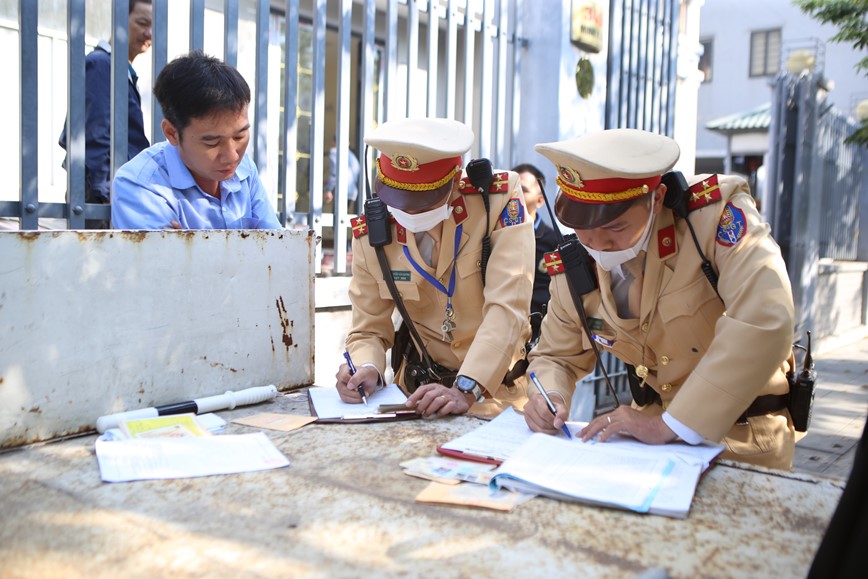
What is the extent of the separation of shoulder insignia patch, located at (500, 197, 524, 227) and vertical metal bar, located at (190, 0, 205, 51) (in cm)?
203

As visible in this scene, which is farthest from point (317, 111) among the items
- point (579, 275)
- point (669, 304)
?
point (669, 304)

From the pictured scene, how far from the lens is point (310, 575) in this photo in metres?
1.34

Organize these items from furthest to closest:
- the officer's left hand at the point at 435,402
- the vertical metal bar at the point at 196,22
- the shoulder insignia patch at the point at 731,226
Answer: the vertical metal bar at the point at 196,22 → the officer's left hand at the point at 435,402 → the shoulder insignia patch at the point at 731,226

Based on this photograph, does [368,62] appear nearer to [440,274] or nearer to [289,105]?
[289,105]

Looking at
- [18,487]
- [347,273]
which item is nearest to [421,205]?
[18,487]

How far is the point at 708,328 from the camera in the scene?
7.53 feet

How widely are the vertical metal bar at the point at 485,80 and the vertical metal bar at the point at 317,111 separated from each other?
1.35 m

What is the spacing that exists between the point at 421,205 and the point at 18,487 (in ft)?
4.50

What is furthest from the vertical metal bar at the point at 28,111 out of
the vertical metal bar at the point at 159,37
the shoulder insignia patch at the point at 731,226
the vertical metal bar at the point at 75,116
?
the shoulder insignia patch at the point at 731,226

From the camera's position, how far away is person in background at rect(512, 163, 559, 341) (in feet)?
13.4

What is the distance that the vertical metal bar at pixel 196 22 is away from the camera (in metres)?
3.87

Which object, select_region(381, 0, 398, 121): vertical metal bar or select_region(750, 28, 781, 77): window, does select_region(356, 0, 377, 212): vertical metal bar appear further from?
select_region(750, 28, 781, 77): window

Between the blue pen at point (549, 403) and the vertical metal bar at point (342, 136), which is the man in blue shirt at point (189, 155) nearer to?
the blue pen at point (549, 403)

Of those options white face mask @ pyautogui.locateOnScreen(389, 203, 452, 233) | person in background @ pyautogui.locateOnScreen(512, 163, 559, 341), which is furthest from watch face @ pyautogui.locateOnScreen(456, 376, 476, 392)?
person in background @ pyautogui.locateOnScreen(512, 163, 559, 341)
